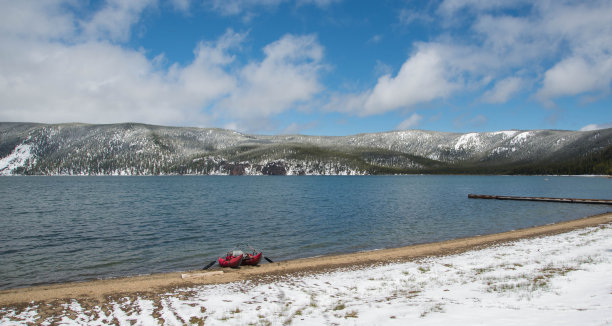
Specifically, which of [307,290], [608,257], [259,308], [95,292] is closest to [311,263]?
[307,290]

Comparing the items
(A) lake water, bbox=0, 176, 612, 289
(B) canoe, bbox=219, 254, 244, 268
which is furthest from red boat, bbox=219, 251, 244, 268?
(A) lake water, bbox=0, 176, 612, 289

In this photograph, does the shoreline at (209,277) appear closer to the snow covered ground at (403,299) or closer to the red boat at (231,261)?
the red boat at (231,261)

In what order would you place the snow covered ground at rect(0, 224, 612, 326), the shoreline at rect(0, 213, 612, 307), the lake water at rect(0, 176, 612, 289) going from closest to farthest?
1. the snow covered ground at rect(0, 224, 612, 326)
2. the shoreline at rect(0, 213, 612, 307)
3. the lake water at rect(0, 176, 612, 289)

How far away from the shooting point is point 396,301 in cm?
1577

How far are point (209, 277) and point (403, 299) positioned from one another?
46.0 ft

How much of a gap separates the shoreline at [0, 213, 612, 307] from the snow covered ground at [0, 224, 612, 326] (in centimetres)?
165

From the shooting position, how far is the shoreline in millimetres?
20391

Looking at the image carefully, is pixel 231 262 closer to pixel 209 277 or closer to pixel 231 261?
pixel 231 261

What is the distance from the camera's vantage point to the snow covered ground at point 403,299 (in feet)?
41.1

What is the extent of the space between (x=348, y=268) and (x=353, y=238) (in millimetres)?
14540

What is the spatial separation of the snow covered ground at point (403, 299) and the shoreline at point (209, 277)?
1647 mm

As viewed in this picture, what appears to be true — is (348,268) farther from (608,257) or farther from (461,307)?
(608,257)

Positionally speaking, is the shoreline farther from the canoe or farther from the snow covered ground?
the snow covered ground

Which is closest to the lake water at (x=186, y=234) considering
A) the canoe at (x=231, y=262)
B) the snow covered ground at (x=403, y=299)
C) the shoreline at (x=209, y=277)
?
the shoreline at (x=209, y=277)
